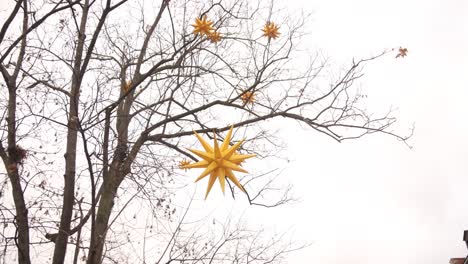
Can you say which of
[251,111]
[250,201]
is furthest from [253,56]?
[250,201]

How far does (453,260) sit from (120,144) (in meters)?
12.1

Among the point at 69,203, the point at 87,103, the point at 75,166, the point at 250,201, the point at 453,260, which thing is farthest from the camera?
the point at 453,260

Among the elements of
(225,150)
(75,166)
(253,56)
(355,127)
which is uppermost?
(253,56)

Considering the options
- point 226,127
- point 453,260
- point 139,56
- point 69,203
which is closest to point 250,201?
point 226,127

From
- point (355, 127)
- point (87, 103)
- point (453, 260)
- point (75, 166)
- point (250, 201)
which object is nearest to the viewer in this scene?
point (87, 103)

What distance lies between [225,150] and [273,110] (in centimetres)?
467

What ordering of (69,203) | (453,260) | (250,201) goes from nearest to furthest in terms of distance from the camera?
(69,203)
(250,201)
(453,260)

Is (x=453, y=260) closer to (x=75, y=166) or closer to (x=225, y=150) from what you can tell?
(x=75, y=166)

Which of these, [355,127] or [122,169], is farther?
[355,127]

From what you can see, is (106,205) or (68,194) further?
(106,205)

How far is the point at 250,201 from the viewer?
598 centimetres

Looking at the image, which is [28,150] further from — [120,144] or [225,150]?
[225,150]

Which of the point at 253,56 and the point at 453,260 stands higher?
the point at 253,56

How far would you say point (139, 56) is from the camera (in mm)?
6898
